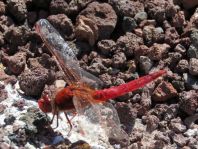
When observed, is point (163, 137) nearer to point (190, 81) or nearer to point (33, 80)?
point (190, 81)

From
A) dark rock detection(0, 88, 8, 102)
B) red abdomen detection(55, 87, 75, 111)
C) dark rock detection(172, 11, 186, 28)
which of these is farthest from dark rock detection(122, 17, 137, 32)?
dark rock detection(0, 88, 8, 102)

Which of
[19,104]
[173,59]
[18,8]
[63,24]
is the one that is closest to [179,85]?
[173,59]

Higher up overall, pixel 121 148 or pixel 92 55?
pixel 92 55

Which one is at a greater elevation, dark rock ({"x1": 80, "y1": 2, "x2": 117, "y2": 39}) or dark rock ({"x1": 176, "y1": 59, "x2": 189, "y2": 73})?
dark rock ({"x1": 80, "y1": 2, "x2": 117, "y2": 39})

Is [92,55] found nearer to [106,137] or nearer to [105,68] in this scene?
[105,68]

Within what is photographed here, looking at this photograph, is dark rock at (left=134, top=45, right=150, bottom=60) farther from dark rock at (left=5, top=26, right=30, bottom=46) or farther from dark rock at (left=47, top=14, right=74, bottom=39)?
dark rock at (left=5, top=26, right=30, bottom=46)

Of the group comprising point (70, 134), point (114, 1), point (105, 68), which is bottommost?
point (70, 134)

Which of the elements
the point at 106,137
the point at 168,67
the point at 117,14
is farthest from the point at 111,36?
the point at 106,137
